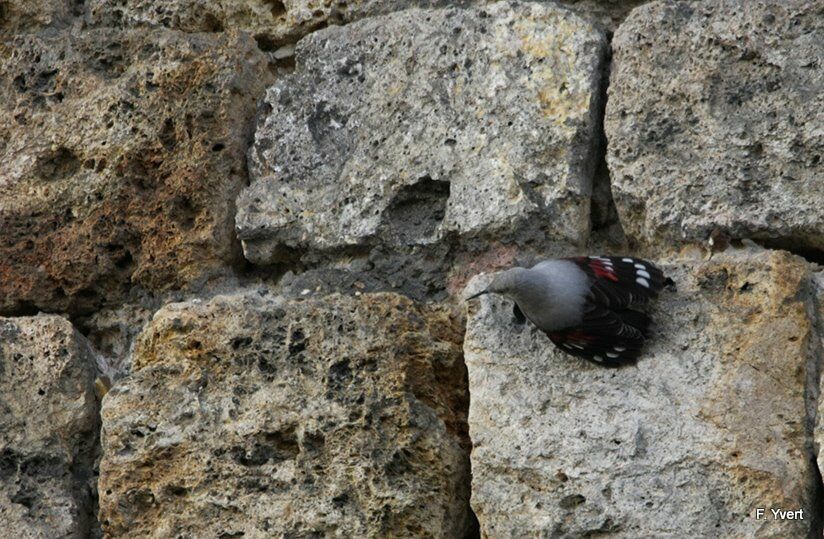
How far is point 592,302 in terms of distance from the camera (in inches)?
97.0

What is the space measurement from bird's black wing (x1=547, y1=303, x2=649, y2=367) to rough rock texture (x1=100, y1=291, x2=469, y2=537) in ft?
0.91

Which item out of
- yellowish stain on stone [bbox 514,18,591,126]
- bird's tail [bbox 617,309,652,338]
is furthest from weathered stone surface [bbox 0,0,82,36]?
bird's tail [bbox 617,309,652,338]

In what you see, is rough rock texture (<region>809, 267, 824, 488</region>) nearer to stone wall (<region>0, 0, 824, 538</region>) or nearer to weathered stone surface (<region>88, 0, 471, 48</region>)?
stone wall (<region>0, 0, 824, 538</region>)

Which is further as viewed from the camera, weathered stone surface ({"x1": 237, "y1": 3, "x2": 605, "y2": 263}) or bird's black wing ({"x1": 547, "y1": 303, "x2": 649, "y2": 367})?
weathered stone surface ({"x1": 237, "y1": 3, "x2": 605, "y2": 263})

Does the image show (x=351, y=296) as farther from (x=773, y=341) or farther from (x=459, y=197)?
(x=773, y=341)

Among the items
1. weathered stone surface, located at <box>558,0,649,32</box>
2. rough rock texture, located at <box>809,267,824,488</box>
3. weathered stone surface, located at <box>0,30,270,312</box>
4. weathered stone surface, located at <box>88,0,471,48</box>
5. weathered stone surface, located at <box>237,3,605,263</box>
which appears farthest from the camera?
weathered stone surface, located at <box>88,0,471,48</box>

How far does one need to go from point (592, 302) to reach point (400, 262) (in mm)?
442

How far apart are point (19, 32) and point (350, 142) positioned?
33.9 inches

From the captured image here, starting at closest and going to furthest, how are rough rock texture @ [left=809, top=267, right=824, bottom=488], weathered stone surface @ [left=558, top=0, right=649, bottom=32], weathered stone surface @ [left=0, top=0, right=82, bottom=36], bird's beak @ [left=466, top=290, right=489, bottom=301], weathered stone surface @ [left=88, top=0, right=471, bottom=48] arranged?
rough rock texture @ [left=809, top=267, right=824, bottom=488]
bird's beak @ [left=466, top=290, right=489, bottom=301]
weathered stone surface @ [left=558, top=0, right=649, bottom=32]
weathered stone surface @ [left=88, top=0, right=471, bottom=48]
weathered stone surface @ [left=0, top=0, right=82, bottom=36]

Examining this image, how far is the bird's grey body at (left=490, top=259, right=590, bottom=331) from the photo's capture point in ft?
8.07

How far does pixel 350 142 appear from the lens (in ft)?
9.40

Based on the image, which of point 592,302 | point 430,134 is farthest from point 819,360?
point 430,134

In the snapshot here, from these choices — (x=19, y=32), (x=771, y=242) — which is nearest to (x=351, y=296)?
(x=771, y=242)

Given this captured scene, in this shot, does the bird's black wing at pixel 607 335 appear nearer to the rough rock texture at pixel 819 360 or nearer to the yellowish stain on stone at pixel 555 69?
the rough rock texture at pixel 819 360
